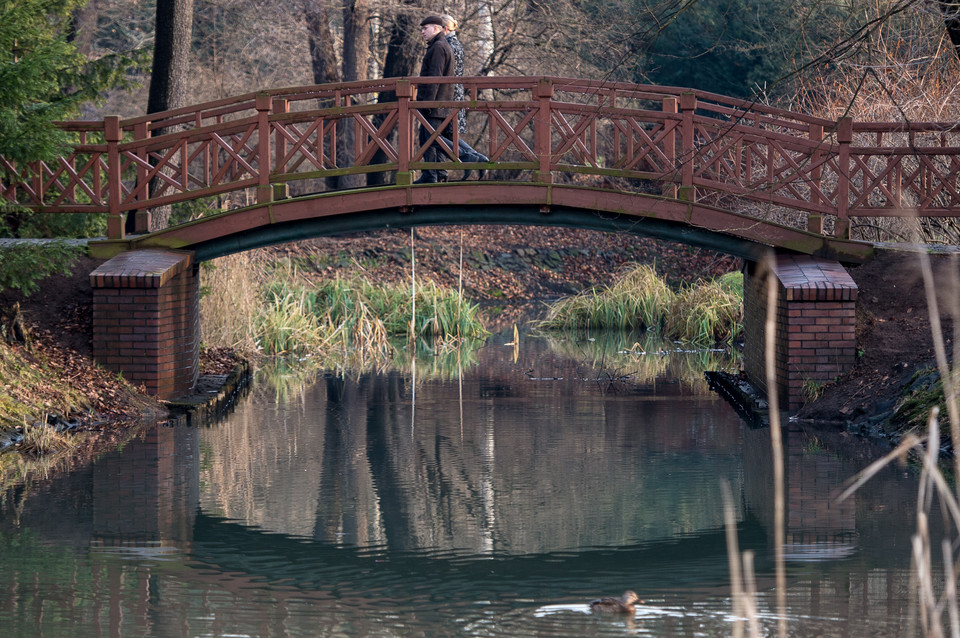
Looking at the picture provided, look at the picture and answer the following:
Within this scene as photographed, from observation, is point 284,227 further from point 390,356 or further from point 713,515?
point 713,515

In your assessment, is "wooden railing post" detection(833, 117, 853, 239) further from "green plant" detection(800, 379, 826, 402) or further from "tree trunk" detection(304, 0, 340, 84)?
"tree trunk" detection(304, 0, 340, 84)

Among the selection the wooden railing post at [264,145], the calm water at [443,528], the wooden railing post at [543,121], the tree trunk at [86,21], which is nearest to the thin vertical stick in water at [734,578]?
the calm water at [443,528]

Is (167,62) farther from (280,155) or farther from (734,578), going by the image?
(734,578)

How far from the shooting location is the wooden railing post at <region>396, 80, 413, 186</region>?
467 inches

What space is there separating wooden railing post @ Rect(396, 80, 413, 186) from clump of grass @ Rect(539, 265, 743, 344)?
23.1 feet

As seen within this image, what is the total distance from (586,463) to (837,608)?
3671mm

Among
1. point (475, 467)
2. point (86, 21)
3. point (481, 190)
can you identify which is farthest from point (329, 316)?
point (86, 21)

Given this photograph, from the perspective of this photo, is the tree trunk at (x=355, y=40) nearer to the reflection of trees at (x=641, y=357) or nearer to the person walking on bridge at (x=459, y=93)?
the reflection of trees at (x=641, y=357)

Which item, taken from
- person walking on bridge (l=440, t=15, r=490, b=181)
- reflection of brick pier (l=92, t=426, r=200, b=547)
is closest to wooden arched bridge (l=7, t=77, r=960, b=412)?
person walking on bridge (l=440, t=15, r=490, b=181)

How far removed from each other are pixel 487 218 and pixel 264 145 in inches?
89.5

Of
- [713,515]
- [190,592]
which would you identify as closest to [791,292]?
[713,515]

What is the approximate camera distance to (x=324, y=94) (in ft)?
42.4

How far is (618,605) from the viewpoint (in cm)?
568

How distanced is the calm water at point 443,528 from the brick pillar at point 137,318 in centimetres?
98
